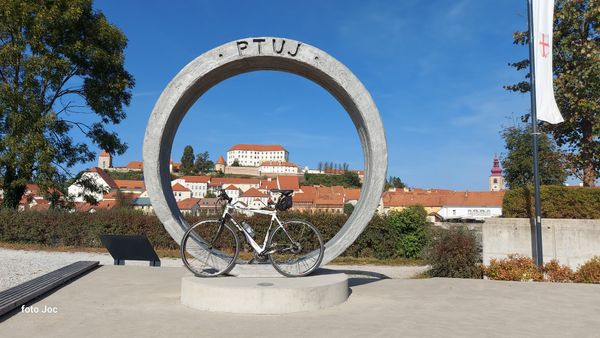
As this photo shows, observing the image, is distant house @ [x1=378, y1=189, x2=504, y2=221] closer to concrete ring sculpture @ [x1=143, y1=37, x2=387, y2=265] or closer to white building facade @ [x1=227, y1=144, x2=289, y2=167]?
concrete ring sculpture @ [x1=143, y1=37, x2=387, y2=265]

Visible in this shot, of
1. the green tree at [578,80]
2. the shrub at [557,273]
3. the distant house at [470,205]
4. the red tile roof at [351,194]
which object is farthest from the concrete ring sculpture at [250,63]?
the red tile roof at [351,194]

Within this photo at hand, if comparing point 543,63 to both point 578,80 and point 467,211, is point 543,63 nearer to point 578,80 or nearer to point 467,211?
point 578,80

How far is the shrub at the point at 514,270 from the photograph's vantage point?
1004 centimetres

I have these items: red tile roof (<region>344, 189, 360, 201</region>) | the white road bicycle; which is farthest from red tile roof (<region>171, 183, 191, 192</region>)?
the white road bicycle

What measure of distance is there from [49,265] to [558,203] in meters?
14.1

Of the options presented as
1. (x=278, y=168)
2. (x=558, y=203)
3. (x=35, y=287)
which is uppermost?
(x=278, y=168)

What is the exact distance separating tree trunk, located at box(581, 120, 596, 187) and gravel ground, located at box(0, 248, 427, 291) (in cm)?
688

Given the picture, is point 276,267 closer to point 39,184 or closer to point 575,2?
point 575,2

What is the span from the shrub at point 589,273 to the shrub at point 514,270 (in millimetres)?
774

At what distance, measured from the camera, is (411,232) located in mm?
19312

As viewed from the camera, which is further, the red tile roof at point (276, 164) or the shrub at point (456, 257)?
the red tile roof at point (276, 164)

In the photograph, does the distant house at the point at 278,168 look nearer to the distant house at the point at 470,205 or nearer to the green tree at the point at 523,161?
the distant house at the point at 470,205

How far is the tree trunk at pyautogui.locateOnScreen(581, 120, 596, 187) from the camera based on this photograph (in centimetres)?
1644

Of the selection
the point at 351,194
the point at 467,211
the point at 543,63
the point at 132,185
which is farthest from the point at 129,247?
the point at 132,185
